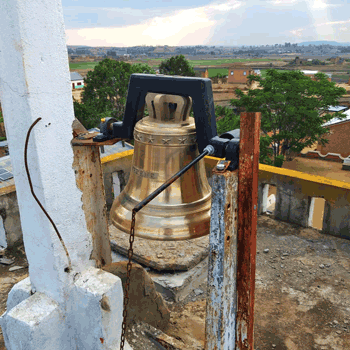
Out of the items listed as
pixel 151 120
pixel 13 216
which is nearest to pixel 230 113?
pixel 13 216

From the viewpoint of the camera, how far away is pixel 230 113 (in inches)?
862

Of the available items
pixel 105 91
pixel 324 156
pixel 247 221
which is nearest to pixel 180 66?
pixel 105 91

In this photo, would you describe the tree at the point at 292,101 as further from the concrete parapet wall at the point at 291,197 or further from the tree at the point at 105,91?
the concrete parapet wall at the point at 291,197

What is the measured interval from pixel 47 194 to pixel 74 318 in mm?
871

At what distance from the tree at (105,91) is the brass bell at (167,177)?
78.6 feet

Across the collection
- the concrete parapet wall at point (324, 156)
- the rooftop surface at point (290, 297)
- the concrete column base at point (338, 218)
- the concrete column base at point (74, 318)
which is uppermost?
the concrete column base at point (74, 318)

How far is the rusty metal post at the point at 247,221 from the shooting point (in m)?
1.89

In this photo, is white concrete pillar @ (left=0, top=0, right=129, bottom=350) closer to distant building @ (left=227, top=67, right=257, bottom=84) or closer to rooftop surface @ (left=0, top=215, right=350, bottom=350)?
rooftop surface @ (left=0, top=215, right=350, bottom=350)

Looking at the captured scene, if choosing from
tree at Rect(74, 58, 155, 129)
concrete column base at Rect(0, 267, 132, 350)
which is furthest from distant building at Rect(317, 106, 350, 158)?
concrete column base at Rect(0, 267, 132, 350)

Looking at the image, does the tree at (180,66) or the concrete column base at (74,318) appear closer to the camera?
the concrete column base at (74,318)

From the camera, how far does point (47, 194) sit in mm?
2088

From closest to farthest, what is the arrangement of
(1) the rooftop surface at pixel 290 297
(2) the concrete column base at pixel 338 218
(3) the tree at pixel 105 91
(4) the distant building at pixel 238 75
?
(1) the rooftop surface at pixel 290 297 < (2) the concrete column base at pixel 338 218 < (3) the tree at pixel 105 91 < (4) the distant building at pixel 238 75

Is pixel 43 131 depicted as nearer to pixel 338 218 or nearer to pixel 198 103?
pixel 198 103

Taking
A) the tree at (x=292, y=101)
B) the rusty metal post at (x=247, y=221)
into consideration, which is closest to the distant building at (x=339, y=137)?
the tree at (x=292, y=101)
